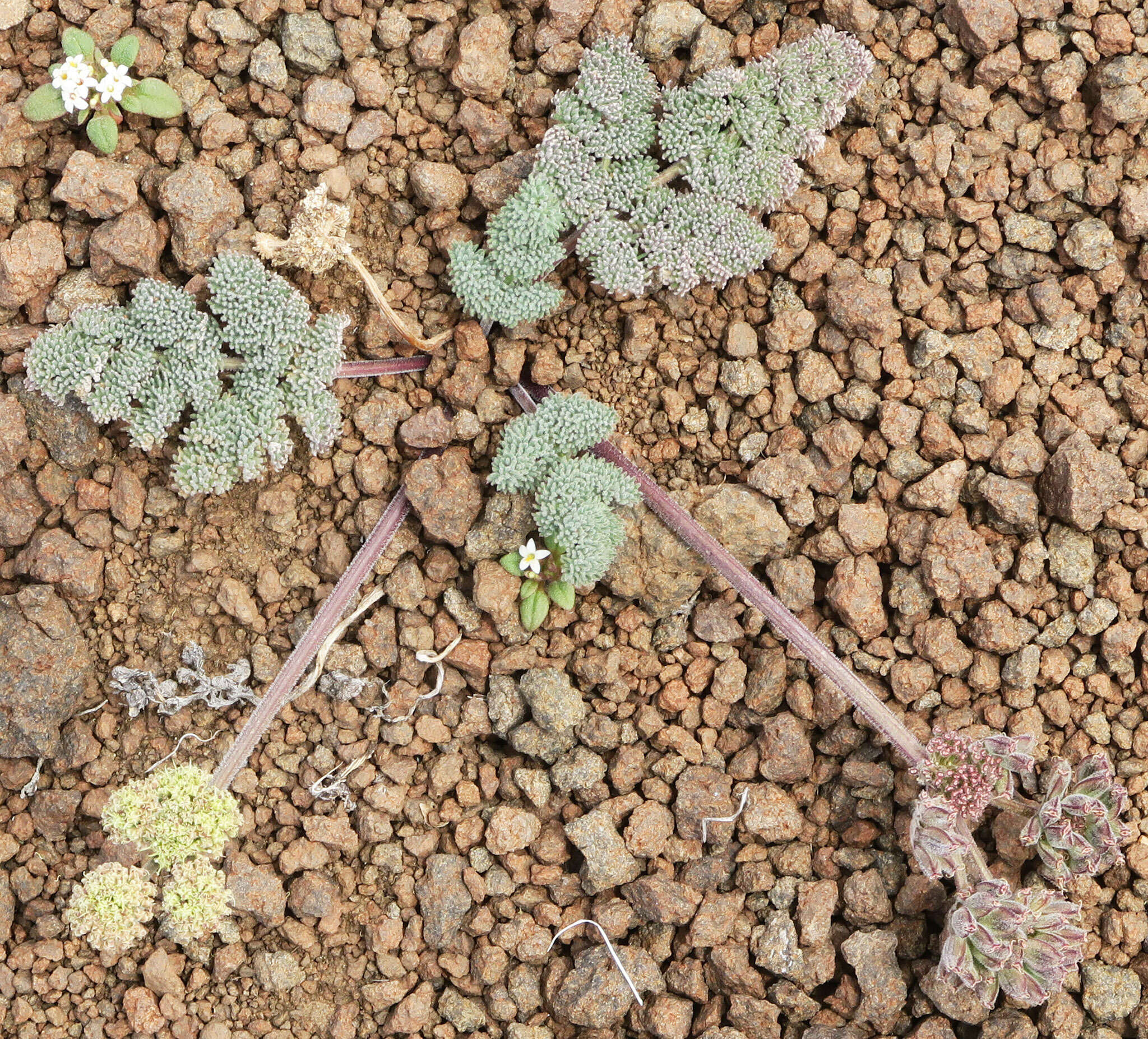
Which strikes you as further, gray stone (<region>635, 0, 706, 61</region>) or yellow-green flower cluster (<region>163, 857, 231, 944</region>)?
gray stone (<region>635, 0, 706, 61</region>)

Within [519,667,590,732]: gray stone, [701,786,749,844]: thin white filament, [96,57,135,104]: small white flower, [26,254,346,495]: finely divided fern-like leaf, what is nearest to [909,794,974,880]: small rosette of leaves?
[701,786,749,844]: thin white filament

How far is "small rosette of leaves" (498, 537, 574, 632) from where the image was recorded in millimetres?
4656

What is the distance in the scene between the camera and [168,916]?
15.3ft

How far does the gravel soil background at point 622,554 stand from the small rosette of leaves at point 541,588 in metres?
0.07

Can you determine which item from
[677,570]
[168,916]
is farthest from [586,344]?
[168,916]

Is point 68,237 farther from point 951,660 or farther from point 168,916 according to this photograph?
point 951,660

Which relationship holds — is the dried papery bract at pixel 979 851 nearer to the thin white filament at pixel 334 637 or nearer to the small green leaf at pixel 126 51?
the thin white filament at pixel 334 637

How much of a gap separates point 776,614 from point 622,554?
25.6 inches

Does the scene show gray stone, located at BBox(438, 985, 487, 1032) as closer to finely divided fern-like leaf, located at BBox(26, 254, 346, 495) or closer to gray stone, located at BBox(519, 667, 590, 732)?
gray stone, located at BBox(519, 667, 590, 732)

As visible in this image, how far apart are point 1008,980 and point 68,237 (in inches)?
179

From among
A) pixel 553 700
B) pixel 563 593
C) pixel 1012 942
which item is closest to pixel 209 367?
pixel 563 593

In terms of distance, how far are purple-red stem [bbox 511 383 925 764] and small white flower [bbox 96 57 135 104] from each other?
2326mm

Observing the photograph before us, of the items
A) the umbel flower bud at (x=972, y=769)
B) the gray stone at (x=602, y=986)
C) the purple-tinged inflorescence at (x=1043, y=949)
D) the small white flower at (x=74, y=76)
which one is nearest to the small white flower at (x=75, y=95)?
the small white flower at (x=74, y=76)

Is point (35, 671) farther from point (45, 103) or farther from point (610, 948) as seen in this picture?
point (610, 948)
